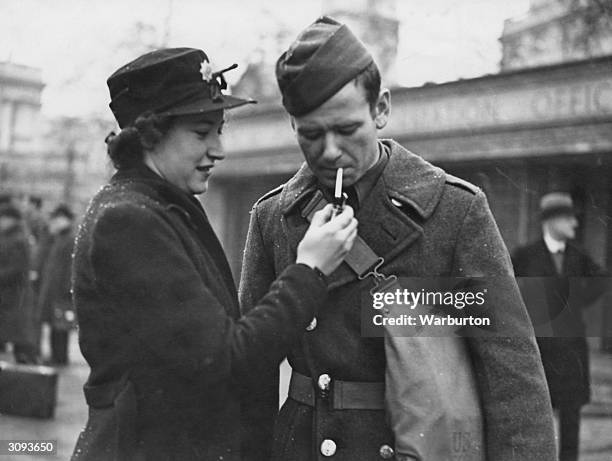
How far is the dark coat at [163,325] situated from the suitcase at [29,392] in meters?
3.26

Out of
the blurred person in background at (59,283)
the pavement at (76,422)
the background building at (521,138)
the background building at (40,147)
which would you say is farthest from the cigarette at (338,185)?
the blurred person in background at (59,283)

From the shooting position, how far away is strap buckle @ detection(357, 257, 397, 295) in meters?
1.88

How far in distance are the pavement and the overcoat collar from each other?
3.08 metres

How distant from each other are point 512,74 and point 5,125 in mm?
3759

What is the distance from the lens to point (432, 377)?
1.77 m

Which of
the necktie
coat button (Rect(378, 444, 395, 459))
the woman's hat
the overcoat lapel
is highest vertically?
the necktie

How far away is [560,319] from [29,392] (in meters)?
2.96

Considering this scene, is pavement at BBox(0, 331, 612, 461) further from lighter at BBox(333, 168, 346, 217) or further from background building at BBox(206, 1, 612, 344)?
lighter at BBox(333, 168, 346, 217)

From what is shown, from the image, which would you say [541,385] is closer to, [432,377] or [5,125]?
[432,377]

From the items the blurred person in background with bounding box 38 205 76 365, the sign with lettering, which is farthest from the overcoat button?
the blurred person in background with bounding box 38 205 76 365

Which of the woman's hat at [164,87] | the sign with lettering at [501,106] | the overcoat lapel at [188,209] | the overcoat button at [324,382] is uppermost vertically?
the sign with lettering at [501,106]

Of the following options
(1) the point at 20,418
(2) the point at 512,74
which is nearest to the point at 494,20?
(2) the point at 512,74

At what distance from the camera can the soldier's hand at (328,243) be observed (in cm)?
172

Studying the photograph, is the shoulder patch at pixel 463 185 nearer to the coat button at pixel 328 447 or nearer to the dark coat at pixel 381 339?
the dark coat at pixel 381 339
